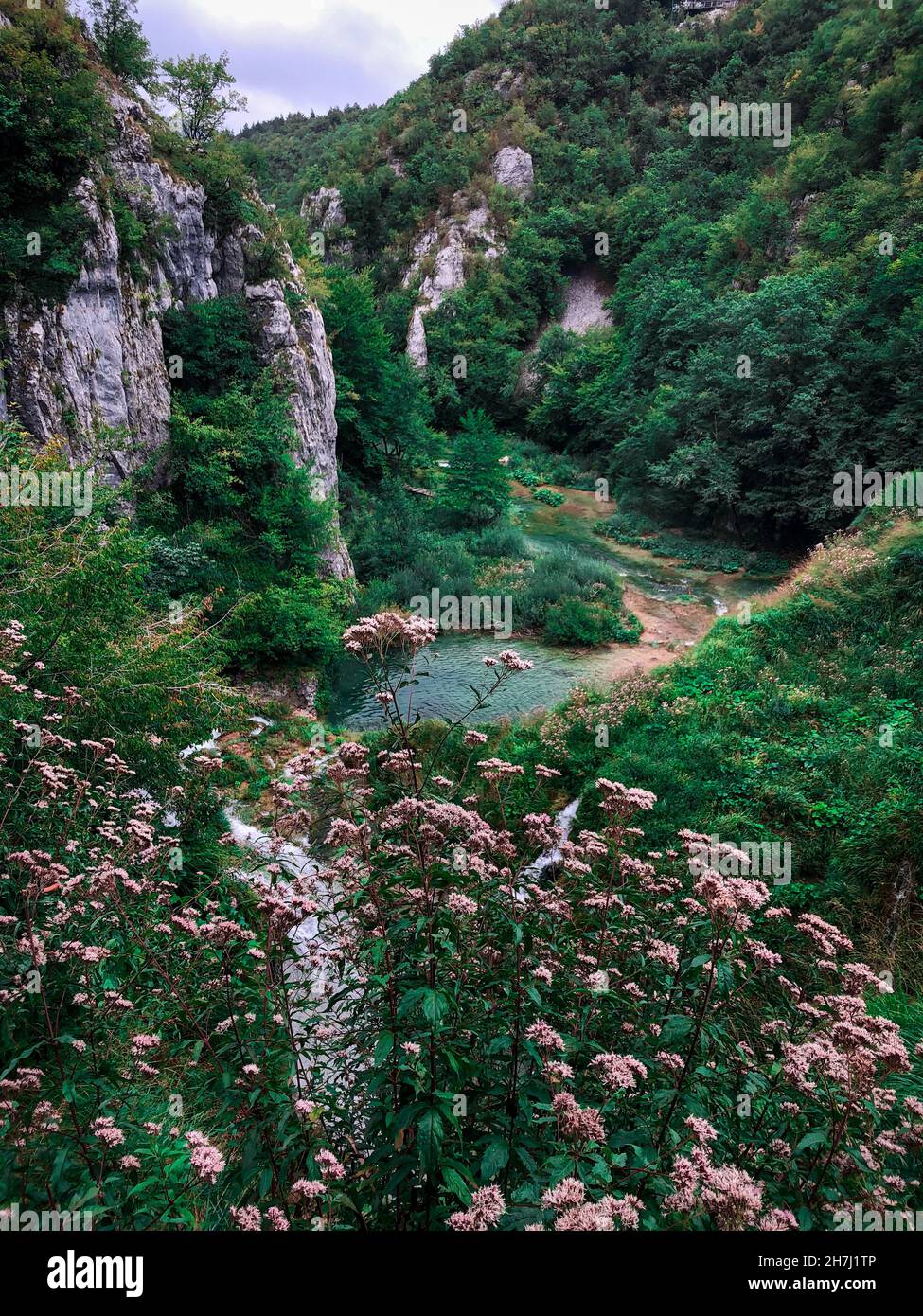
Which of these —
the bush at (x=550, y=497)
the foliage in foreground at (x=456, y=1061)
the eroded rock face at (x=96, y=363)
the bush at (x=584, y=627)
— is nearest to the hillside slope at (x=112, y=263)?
the eroded rock face at (x=96, y=363)

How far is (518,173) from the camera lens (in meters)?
45.7

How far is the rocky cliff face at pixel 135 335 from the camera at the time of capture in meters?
11.3

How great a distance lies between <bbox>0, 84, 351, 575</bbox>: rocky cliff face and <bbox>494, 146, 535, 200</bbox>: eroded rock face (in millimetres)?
34392

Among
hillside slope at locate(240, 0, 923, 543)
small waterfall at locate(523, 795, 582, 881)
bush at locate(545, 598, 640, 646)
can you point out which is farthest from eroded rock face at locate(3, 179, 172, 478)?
hillside slope at locate(240, 0, 923, 543)

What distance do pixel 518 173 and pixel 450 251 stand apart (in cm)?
812

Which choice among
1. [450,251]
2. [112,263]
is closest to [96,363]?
[112,263]

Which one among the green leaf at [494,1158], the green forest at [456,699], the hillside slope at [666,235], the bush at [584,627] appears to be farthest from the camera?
the hillside slope at [666,235]

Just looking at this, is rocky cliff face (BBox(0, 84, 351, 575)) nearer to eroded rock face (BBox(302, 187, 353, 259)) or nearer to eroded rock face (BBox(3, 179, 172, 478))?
eroded rock face (BBox(3, 179, 172, 478))

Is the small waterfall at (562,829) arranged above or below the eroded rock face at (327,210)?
below

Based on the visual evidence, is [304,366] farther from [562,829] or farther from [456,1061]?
[456,1061]

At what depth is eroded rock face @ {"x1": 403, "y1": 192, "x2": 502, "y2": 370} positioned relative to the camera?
43750mm

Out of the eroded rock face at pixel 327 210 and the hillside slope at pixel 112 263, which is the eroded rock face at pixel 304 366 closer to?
the hillside slope at pixel 112 263

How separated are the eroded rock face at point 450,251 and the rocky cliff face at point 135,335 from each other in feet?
85.5
